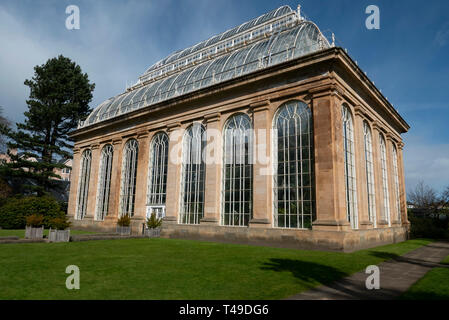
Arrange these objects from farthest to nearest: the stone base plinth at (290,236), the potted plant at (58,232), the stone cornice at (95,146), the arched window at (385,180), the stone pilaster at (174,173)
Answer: the stone cornice at (95,146), the arched window at (385,180), the stone pilaster at (174,173), the potted plant at (58,232), the stone base plinth at (290,236)

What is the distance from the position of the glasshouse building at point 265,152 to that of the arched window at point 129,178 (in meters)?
0.10

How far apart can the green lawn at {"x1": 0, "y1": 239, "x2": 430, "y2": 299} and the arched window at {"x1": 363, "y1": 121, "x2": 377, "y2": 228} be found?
28.3 feet

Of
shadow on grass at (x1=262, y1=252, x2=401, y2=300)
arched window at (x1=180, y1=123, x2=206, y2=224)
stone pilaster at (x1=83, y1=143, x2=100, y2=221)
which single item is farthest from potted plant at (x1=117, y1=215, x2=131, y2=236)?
shadow on grass at (x1=262, y1=252, x2=401, y2=300)

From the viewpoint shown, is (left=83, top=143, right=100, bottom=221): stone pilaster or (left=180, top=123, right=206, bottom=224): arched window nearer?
(left=180, top=123, right=206, bottom=224): arched window

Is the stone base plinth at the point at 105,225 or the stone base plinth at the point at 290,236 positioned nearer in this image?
the stone base plinth at the point at 290,236

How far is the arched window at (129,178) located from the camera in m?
28.0

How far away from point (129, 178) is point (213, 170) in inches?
430

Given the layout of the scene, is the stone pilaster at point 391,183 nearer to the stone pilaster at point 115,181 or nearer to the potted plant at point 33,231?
the stone pilaster at point 115,181

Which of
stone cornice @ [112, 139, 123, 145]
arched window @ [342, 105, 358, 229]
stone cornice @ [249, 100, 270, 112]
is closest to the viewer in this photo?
arched window @ [342, 105, 358, 229]

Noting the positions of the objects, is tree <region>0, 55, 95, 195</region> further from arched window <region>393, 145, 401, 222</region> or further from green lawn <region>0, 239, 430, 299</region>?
arched window <region>393, 145, 401, 222</region>

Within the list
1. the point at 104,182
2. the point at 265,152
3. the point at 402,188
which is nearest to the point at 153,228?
the point at 265,152

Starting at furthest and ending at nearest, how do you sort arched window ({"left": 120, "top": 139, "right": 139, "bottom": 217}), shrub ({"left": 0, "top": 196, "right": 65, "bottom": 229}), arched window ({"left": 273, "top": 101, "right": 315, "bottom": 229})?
shrub ({"left": 0, "top": 196, "right": 65, "bottom": 229})
arched window ({"left": 120, "top": 139, "right": 139, "bottom": 217})
arched window ({"left": 273, "top": 101, "right": 315, "bottom": 229})

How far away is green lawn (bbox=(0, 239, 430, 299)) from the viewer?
22.3ft

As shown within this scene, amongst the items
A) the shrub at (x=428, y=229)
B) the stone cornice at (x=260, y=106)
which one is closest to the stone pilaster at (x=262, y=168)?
the stone cornice at (x=260, y=106)
